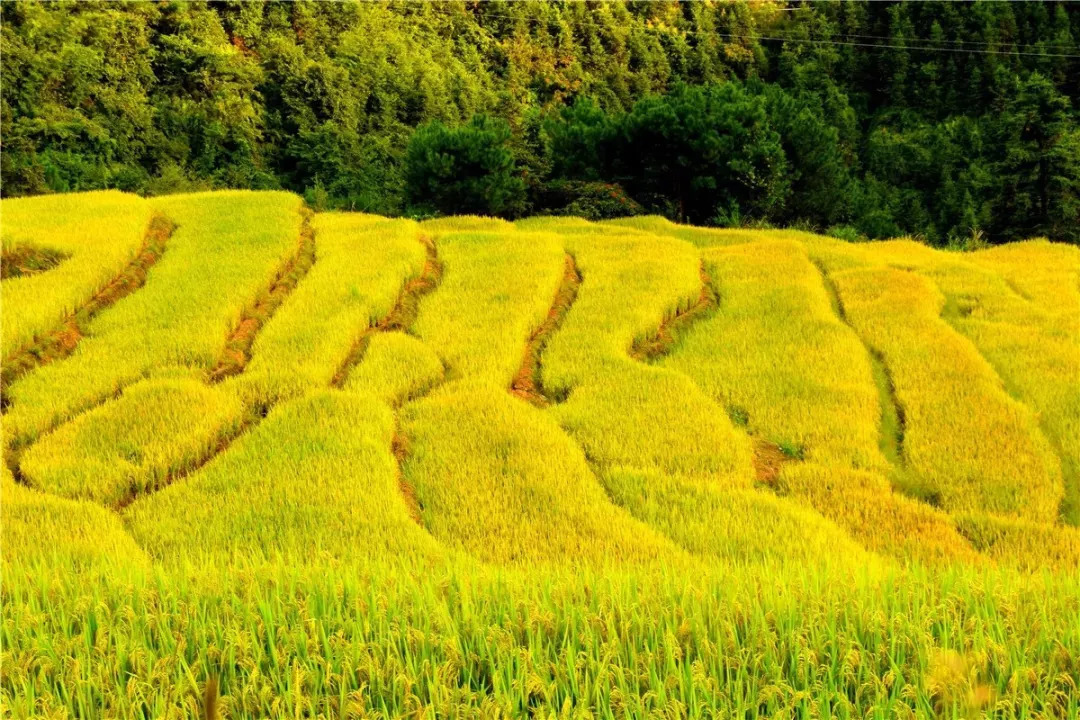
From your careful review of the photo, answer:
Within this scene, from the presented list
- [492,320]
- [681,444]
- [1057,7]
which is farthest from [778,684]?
[1057,7]

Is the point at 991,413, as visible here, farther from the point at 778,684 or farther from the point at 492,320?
the point at 778,684

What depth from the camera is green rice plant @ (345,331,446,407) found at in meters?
7.09

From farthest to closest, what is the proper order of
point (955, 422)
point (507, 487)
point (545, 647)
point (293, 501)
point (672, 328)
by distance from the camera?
1. point (672, 328)
2. point (955, 422)
3. point (507, 487)
4. point (293, 501)
5. point (545, 647)

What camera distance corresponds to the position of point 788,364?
7.55m

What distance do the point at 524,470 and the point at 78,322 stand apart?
5392 millimetres

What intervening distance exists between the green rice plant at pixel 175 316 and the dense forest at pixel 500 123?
547cm

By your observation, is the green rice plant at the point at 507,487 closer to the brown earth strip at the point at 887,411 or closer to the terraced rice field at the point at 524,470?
the terraced rice field at the point at 524,470

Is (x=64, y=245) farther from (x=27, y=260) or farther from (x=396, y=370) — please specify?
(x=396, y=370)

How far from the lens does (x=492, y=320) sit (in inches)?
337

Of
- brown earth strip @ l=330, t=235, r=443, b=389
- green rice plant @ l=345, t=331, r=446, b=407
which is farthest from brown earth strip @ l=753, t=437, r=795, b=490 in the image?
brown earth strip @ l=330, t=235, r=443, b=389

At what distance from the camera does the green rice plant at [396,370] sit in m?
7.09

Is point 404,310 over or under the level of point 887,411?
over

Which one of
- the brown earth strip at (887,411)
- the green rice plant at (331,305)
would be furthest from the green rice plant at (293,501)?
the brown earth strip at (887,411)

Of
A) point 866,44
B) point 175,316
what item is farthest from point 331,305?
point 866,44
